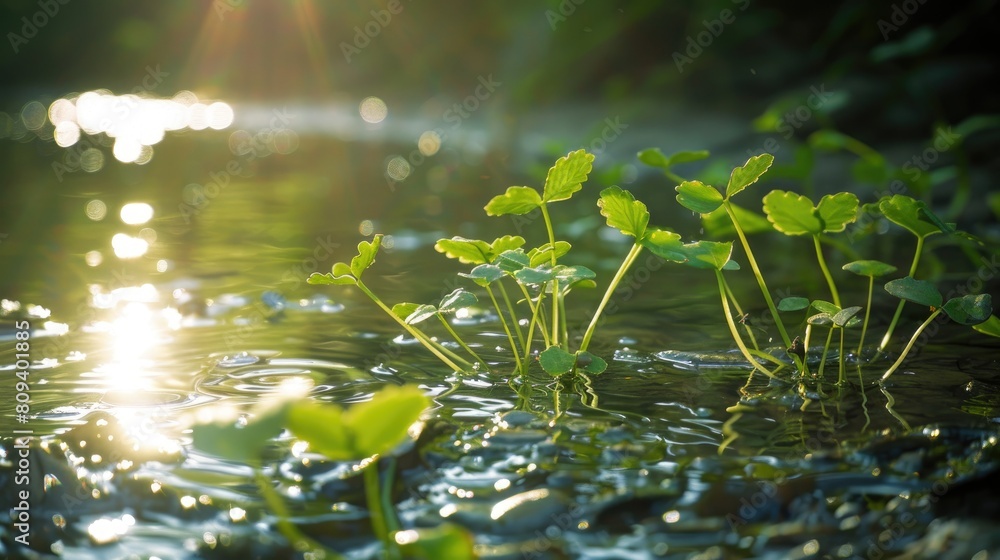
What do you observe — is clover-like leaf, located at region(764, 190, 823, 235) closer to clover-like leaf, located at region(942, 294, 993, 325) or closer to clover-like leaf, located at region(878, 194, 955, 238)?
clover-like leaf, located at region(878, 194, 955, 238)

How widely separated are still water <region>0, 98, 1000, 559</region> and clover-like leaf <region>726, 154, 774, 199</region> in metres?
0.30

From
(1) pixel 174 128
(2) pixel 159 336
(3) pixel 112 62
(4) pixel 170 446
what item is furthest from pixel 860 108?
(3) pixel 112 62

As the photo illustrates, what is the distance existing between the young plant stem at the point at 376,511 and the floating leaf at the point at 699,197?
591mm

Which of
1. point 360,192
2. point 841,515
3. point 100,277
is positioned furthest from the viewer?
point 360,192

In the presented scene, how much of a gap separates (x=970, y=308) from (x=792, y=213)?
0.88 feet

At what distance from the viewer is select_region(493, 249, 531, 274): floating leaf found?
4.06 feet

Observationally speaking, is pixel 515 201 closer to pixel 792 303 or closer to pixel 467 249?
pixel 467 249

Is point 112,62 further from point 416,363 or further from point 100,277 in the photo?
point 416,363

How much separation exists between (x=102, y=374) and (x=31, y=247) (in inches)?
56.1

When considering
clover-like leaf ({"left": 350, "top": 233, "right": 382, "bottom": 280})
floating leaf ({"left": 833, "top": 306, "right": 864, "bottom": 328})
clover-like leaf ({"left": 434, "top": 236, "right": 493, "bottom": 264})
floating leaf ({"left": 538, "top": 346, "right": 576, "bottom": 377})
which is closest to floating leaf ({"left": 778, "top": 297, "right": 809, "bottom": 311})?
floating leaf ({"left": 833, "top": 306, "right": 864, "bottom": 328})

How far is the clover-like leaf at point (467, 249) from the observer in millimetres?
1268

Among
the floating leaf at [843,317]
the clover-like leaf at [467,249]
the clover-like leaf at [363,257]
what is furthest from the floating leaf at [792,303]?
the clover-like leaf at [363,257]

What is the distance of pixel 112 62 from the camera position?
1395 centimetres

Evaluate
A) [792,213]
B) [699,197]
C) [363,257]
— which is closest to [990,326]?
[792,213]
